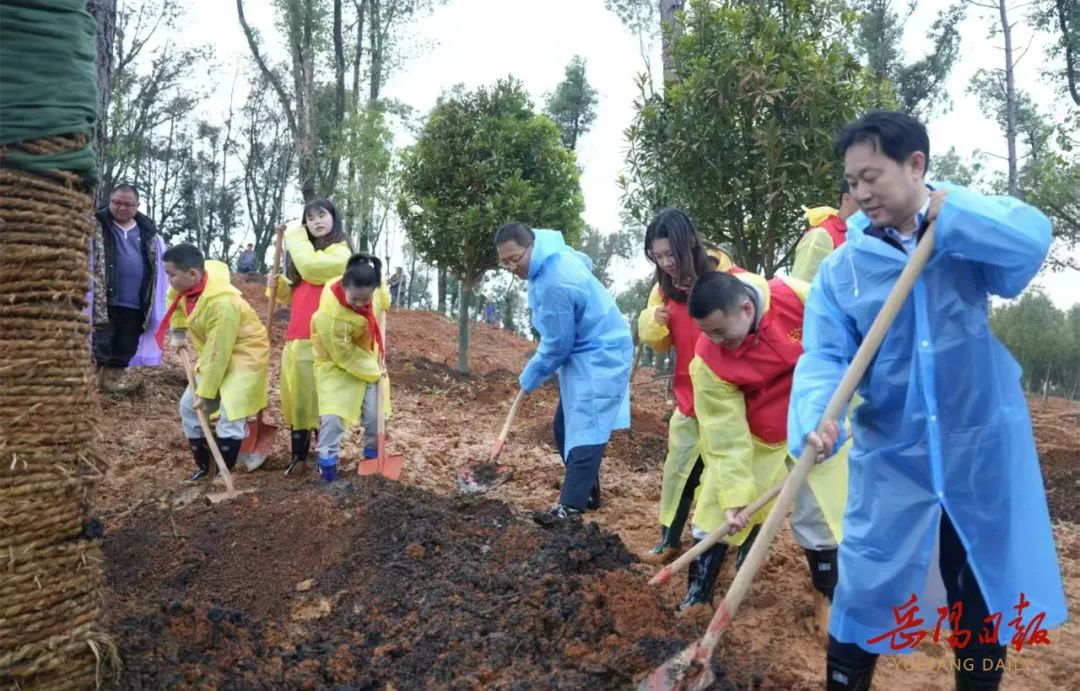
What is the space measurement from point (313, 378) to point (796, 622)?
352cm

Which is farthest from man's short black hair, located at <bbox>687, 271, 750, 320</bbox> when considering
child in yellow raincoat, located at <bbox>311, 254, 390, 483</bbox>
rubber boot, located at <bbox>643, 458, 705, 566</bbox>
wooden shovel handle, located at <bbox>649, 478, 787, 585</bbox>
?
child in yellow raincoat, located at <bbox>311, 254, 390, 483</bbox>

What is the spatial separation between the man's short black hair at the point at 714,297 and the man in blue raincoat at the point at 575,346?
155cm

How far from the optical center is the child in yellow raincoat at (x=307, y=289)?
18.7 feet

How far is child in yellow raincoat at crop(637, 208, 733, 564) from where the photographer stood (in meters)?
4.05

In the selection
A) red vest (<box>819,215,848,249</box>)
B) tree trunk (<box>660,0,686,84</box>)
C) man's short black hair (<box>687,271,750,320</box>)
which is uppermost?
tree trunk (<box>660,0,686,84</box>)

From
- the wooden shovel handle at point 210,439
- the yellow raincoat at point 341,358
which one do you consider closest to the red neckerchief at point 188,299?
the wooden shovel handle at point 210,439

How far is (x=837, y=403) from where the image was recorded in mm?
2260

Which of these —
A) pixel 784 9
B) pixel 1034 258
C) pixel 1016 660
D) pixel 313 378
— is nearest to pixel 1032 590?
pixel 1034 258

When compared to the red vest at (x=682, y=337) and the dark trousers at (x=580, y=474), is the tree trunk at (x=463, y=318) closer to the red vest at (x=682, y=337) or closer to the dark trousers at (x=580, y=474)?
the dark trousers at (x=580, y=474)

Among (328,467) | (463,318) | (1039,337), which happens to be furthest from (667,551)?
(1039,337)

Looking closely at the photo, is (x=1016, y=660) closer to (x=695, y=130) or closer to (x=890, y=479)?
(x=890, y=479)

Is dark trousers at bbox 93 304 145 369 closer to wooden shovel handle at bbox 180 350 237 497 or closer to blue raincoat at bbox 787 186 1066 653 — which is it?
wooden shovel handle at bbox 180 350 237 497

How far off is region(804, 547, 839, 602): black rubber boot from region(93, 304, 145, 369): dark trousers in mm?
5454

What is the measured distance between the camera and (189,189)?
3081 centimetres
